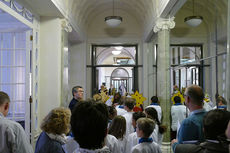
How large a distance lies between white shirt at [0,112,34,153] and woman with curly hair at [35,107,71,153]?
1.21 ft

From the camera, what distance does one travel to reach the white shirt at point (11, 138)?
272 cm

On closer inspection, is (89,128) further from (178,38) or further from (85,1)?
(85,1)

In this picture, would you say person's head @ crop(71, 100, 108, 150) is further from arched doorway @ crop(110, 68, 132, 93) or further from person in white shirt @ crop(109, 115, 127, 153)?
arched doorway @ crop(110, 68, 132, 93)

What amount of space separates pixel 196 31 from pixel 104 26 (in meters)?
7.84

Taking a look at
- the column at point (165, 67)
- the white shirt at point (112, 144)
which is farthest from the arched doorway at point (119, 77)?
the white shirt at point (112, 144)

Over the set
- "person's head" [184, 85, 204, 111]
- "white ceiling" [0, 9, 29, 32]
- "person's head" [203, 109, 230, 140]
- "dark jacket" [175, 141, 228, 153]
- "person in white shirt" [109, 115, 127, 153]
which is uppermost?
"white ceiling" [0, 9, 29, 32]

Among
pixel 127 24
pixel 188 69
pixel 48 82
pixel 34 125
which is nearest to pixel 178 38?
pixel 188 69

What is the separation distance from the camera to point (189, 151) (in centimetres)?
192

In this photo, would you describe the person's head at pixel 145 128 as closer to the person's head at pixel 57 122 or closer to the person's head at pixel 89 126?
the person's head at pixel 57 122

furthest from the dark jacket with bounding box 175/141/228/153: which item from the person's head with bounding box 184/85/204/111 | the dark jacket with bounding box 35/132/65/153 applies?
the dark jacket with bounding box 35/132/65/153

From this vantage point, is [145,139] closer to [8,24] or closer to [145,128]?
[145,128]

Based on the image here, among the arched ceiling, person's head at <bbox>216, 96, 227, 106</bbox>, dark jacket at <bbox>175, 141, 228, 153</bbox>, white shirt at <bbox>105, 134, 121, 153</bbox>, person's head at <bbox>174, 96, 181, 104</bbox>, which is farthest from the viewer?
the arched ceiling

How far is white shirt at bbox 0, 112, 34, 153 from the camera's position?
2.72 m

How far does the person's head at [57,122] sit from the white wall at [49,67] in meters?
4.19
